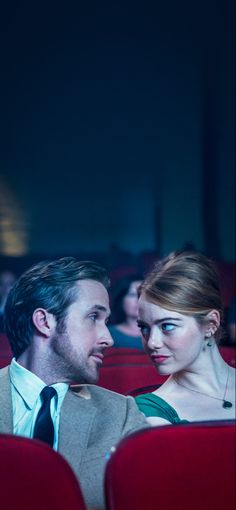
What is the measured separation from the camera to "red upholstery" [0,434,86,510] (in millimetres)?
701

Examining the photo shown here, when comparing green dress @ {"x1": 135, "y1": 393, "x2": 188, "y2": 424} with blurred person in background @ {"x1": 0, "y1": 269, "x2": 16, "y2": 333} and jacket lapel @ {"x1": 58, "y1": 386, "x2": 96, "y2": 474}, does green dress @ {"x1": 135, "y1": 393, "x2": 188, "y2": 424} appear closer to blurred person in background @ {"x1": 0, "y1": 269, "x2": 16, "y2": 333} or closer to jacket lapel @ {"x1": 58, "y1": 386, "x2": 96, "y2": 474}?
jacket lapel @ {"x1": 58, "y1": 386, "x2": 96, "y2": 474}

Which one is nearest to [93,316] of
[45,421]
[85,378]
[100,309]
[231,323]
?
[100,309]

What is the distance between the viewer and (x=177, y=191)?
3199mm

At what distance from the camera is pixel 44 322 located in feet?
4.01

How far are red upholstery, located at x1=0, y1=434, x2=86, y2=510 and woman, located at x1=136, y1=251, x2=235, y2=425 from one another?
52 centimetres

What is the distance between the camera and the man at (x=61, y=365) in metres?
1.16

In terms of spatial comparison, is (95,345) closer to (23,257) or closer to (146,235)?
(23,257)

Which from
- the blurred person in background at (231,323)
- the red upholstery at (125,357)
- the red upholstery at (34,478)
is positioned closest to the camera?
the red upholstery at (34,478)

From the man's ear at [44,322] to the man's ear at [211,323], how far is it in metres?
0.31

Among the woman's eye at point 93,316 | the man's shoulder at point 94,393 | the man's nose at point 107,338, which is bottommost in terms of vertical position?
the man's shoulder at point 94,393

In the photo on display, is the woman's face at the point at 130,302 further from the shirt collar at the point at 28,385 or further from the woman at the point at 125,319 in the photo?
the shirt collar at the point at 28,385

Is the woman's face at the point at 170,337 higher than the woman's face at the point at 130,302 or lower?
higher

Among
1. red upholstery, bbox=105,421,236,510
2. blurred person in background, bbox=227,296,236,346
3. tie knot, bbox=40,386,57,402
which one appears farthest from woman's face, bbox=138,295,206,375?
red upholstery, bbox=105,421,236,510

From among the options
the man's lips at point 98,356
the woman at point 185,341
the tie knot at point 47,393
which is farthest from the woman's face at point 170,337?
the tie knot at point 47,393
